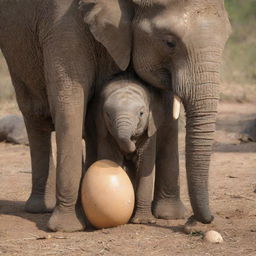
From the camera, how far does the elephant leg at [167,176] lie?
6.72 metres

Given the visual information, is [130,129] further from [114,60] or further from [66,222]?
[66,222]

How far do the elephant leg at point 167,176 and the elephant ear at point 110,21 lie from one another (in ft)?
2.71

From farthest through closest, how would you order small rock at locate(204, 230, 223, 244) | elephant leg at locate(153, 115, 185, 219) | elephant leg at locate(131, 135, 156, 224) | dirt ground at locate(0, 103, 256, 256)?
elephant leg at locate(153, 115, 185, 219)
elephant leg at locate(131, 135, 156, 224)
small rock at locate(204, 230, 223, 244)
dirt ground at locate(0, 103, 256, 256)

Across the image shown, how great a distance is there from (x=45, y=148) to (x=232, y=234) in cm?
188

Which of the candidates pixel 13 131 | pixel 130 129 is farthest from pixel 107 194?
pixel 13 131

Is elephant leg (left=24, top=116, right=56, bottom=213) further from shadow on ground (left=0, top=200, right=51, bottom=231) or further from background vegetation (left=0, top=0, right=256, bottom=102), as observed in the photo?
background vegetation (left=0, top=0, right=256, bottom=102)

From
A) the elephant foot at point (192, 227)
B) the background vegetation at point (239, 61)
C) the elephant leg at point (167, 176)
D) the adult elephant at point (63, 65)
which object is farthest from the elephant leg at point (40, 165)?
the background vegetation at point (239, 61)

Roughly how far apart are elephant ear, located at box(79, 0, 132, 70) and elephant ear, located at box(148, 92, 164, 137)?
0.43m

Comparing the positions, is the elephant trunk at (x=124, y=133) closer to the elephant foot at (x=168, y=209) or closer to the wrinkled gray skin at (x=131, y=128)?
the wrinkled gray skin at (x=131, y=128)

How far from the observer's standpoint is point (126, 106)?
6027mm

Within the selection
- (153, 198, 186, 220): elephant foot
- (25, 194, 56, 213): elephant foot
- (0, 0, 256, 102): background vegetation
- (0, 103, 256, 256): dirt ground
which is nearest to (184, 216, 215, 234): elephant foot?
(0, 103, 256, 256): dirt ground

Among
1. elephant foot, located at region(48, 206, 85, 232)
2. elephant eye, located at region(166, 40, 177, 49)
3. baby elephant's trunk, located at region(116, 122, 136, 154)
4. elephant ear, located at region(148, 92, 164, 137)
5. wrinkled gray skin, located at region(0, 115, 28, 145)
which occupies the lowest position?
elephant foot, located at region(48, 206, 85, 232)

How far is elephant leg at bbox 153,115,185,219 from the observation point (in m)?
6.72

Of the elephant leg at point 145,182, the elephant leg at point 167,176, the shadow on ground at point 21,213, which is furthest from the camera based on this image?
the shadow on ground at point 21,213
